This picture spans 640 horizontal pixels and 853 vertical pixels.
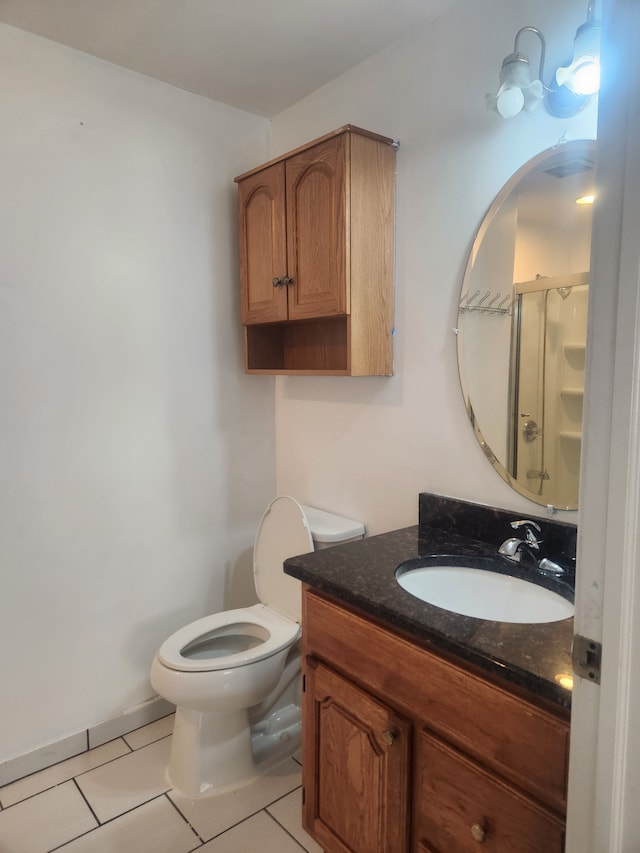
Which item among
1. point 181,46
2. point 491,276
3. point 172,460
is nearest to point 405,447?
point 491,276

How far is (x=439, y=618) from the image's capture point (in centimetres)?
111

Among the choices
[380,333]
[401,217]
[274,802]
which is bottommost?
[274,802]

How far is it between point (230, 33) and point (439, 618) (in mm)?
1780

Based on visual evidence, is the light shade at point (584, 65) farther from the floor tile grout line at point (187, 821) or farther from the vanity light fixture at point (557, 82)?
the floor tile grout line at point (187, 821)

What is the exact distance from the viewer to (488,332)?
1569 mm

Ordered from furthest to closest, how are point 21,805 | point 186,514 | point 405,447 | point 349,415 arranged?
1. point 186,514
2. point 349,415
3. point 405,447
4. point 21,805

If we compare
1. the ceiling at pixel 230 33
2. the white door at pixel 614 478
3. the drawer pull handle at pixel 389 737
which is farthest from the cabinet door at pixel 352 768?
the ceiling at pixel 230 33

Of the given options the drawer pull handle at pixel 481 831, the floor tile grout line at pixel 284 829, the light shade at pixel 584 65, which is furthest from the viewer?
the floor tile grout line at pixel 284 829

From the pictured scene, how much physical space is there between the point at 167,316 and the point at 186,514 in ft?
2.53

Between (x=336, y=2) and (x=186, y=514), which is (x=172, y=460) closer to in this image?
(x=186, y=514)

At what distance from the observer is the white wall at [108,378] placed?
1781 millimetres

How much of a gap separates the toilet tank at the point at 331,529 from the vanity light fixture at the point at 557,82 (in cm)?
133

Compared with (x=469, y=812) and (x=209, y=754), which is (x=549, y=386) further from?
(x=209, y=754)

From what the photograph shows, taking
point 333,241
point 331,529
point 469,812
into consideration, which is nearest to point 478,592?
point 469,812
